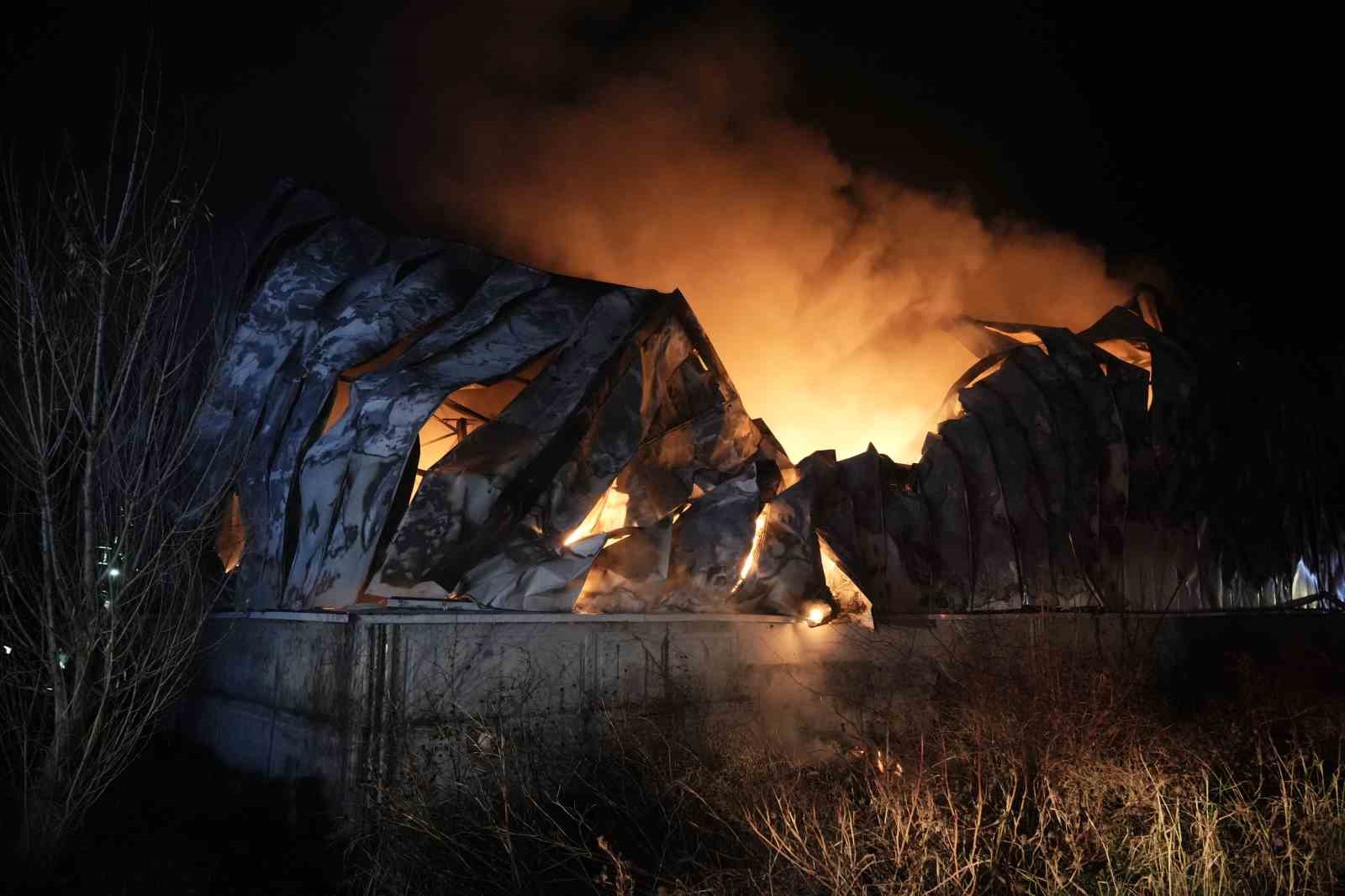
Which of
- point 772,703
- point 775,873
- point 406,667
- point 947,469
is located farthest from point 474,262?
point 775,873

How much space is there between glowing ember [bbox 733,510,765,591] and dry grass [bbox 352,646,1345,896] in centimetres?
120

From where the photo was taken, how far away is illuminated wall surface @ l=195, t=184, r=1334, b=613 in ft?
22.2

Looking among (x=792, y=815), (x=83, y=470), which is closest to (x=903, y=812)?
(x=792, y=815)

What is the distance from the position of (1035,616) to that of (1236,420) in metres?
4.87

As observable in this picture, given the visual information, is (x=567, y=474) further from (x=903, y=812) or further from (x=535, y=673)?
(x=903, y=812)

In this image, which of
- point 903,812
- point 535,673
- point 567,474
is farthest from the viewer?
point 567,474

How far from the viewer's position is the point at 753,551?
7.50 meters

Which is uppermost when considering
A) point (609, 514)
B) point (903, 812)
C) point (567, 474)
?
point (567, 474)

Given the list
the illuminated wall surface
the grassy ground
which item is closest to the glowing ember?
the illuminated wall surface

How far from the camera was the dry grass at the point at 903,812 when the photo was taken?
3.93m

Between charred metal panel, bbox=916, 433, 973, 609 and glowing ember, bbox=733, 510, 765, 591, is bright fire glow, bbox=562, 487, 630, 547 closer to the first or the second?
glowing ember, bbox=733, 510, 765, 591

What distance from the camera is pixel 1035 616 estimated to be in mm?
8953

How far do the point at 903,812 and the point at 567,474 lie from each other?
148 inches

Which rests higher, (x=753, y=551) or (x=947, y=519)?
(x=947, y=519)
